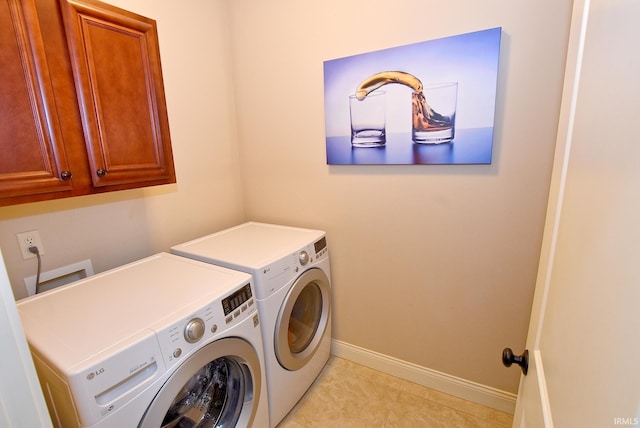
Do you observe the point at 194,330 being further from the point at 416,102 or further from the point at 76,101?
the point at 416,102

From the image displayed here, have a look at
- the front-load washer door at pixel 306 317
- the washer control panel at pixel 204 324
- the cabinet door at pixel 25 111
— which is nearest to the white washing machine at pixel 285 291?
the front-load washer door at pixel 306 317

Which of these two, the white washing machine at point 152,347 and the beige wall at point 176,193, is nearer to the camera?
the white washing machine at point 152,347

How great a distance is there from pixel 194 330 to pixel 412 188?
124 cm

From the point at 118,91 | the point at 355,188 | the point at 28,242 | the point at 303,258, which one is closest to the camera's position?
the point at 118,91

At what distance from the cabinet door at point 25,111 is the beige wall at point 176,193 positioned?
0.45 metres

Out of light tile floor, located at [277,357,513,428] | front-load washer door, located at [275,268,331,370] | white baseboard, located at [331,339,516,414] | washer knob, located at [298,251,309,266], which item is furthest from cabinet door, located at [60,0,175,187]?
white baseboard, located at [331,339,516,414]

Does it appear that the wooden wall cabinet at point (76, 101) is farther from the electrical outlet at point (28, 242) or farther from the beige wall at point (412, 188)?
the beige wall at point (412, 188)

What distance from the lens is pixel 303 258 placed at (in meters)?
1.61

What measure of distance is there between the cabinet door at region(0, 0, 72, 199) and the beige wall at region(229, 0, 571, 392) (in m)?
1.22

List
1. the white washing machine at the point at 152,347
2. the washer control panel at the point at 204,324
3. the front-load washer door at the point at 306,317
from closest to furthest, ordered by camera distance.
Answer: the white washing machine at the point at 152,347, the washer control panel at the point at 204,324, the front-load washer door at the point at 306,317

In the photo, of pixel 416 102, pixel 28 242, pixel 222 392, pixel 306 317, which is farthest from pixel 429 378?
pixel 28 242

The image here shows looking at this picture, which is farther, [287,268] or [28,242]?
[287,268]

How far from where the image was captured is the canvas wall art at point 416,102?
138cm

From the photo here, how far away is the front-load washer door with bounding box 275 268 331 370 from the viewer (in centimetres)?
154
